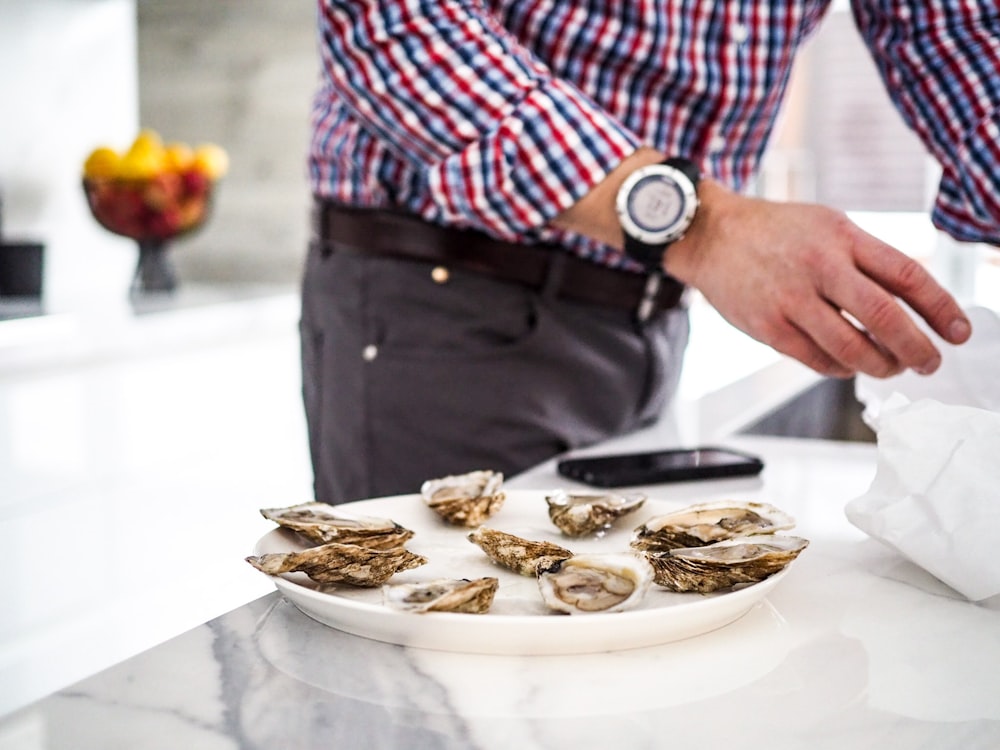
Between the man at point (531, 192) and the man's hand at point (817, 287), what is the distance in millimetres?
24

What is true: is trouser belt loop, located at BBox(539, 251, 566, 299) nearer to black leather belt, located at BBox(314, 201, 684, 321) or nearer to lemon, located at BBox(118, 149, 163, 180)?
black leather belt, located at BBox(314, 201, 684, 321)

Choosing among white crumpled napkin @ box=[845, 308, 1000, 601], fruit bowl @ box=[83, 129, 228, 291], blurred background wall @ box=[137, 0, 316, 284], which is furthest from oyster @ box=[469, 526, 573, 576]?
blurred background wall @ box=[137, 0, 316, 284]

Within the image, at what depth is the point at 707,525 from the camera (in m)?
0.57

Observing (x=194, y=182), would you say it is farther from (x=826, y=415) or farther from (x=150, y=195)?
(x=826, y=415)

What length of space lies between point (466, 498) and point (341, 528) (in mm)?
98

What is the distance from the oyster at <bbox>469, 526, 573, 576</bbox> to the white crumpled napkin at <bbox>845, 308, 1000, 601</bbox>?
0.20 metres

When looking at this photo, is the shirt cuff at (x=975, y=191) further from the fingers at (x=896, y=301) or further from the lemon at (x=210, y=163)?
the lemon at (x=210, y=163)

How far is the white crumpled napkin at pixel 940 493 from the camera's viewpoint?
56cm

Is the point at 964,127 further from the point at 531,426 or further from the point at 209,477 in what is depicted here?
the point at 209,477

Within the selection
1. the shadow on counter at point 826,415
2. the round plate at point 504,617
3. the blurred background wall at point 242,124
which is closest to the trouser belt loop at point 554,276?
the shadow on counter at point 826,415

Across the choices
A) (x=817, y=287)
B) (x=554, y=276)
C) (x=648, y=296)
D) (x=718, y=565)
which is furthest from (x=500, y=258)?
(x=718, y=565)

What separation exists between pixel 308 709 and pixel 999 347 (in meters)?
0.56

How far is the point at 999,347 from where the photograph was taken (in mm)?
771

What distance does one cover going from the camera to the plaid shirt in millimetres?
869
